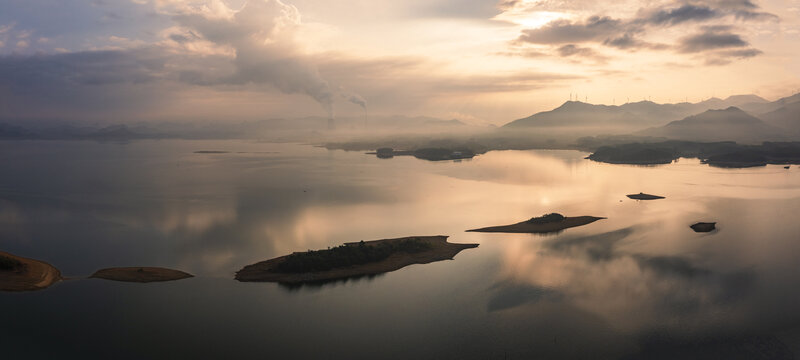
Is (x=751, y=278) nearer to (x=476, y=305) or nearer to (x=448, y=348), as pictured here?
(x=476, y=305)

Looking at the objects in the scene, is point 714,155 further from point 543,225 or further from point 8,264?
point 8,264

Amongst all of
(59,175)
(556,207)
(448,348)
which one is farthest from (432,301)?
(59,175)

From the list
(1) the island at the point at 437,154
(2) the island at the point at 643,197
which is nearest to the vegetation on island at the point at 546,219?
(2) the island at the point at 643,197

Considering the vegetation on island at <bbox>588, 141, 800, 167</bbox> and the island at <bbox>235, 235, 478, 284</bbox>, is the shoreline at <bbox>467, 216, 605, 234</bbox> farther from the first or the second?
the vegetation on island at <bbox>588, 141, 800, 167</bbox>

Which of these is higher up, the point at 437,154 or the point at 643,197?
the point at 437,154

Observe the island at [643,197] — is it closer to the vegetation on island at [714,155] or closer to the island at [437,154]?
the vegetation on island at [714,155]

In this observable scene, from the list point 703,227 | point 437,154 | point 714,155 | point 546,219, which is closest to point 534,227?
point 546,219
